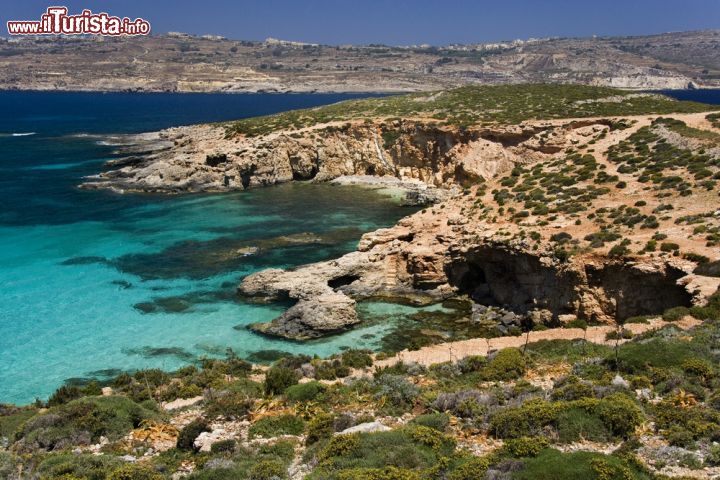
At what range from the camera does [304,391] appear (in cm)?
1738

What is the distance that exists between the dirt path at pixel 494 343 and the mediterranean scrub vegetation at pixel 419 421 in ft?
3.64

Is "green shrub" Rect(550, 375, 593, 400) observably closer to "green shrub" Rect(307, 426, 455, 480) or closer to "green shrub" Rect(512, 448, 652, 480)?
"green shrub" Rect(512, 448, 652, 480)

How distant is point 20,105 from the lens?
166 m

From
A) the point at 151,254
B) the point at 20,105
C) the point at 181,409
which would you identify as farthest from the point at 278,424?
the point at 20,105

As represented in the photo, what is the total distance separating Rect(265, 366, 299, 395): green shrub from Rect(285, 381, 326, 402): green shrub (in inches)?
21.3

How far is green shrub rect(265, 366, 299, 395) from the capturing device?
718 inches

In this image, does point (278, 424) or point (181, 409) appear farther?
point (181, 409)

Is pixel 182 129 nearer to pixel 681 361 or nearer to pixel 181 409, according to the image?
pixel 181 409

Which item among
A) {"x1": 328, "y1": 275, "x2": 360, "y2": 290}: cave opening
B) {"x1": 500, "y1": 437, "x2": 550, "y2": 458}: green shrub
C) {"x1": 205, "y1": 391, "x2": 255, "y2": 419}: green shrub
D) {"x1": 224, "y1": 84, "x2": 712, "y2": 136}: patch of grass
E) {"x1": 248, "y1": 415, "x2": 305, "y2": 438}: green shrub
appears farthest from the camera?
{"x1": 224, "y1": 84, "x2": 712, "y2": 136}: patch of grass

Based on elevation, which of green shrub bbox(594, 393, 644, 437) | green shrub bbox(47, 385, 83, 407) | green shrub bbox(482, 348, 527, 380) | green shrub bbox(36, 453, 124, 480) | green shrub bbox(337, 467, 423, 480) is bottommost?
green shrub bbox(47, 385, 83, 407)

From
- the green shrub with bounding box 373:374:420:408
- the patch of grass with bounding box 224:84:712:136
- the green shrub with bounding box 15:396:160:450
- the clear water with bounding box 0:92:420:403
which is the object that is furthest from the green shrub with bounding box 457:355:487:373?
the patch of grass with bounding box 224:84:712:136

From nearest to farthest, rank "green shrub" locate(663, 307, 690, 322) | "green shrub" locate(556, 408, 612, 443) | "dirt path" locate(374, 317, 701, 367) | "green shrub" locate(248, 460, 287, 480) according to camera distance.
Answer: "green shrub" locate(248, 460, 287, 480) < "green shrub" locate(556, 408, 612, 443) < "green shrub" locate(663, 307, 690, 322) < "dirt path" locate(374, 317, 701, 367)

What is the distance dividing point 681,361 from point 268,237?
31944 millimetres

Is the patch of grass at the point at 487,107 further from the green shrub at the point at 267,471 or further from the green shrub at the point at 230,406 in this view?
the green shrub at the point at 267,471
